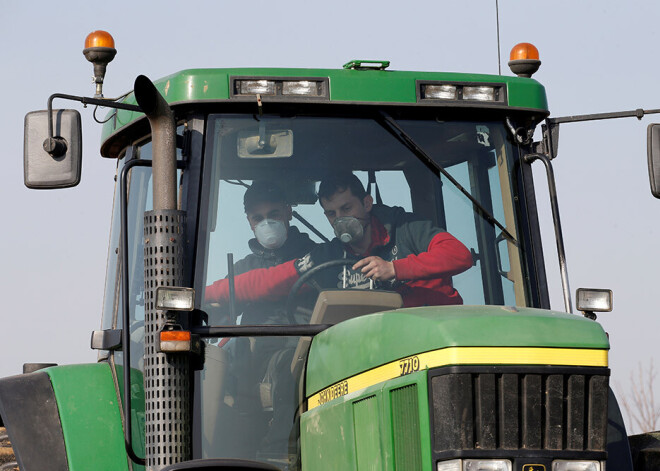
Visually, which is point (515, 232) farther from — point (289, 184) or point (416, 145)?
point (289, 184)

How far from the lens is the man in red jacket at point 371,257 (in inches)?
175

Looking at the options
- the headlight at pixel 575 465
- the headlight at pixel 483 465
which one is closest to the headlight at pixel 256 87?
the headlight at pixel 483 465

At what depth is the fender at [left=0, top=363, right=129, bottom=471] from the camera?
183 inches

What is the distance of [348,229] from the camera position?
4594 mm

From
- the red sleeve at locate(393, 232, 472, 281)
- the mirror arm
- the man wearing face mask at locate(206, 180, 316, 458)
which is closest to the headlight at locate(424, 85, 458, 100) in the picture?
the red sleeve at locate(393, 232, 472, 281)

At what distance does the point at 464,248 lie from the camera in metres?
4.73

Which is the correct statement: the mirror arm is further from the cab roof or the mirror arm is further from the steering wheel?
the steering wheel

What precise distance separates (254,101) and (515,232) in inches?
46.4

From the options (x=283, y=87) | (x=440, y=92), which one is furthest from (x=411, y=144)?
(x=283, y=87)

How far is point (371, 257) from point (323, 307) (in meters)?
0.29

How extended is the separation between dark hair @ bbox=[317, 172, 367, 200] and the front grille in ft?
4.02

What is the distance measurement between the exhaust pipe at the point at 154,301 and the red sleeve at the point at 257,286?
0.53ft

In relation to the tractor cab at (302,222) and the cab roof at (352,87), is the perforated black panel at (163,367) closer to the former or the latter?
the tractor cab at (302,222)

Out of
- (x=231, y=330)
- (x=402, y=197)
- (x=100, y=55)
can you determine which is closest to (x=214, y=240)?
(x=231, y=330)
